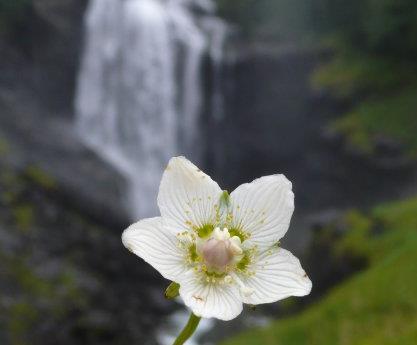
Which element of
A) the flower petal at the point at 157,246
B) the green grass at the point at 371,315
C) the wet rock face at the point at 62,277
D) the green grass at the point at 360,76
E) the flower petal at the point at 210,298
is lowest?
the wet rock face at the point at 62,277

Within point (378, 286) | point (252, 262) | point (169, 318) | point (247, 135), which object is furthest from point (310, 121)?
point (252, 262)

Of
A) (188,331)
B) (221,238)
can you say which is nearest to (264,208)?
(221,238)

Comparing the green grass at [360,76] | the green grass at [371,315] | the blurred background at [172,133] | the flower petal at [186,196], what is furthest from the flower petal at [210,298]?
the green grass at [360,76]

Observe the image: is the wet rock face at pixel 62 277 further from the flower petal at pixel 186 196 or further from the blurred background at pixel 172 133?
the flower petal at pixel 186 196

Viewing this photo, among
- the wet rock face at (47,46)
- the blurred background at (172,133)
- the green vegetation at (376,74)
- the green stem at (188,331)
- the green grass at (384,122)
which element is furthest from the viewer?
the green vegetation at (376,74)

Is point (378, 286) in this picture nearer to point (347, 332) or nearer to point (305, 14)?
point (347, 332)

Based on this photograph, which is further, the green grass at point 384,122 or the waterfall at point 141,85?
the waterfall at point 141,85

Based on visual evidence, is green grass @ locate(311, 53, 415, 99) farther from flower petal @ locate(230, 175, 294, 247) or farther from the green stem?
the green stem
